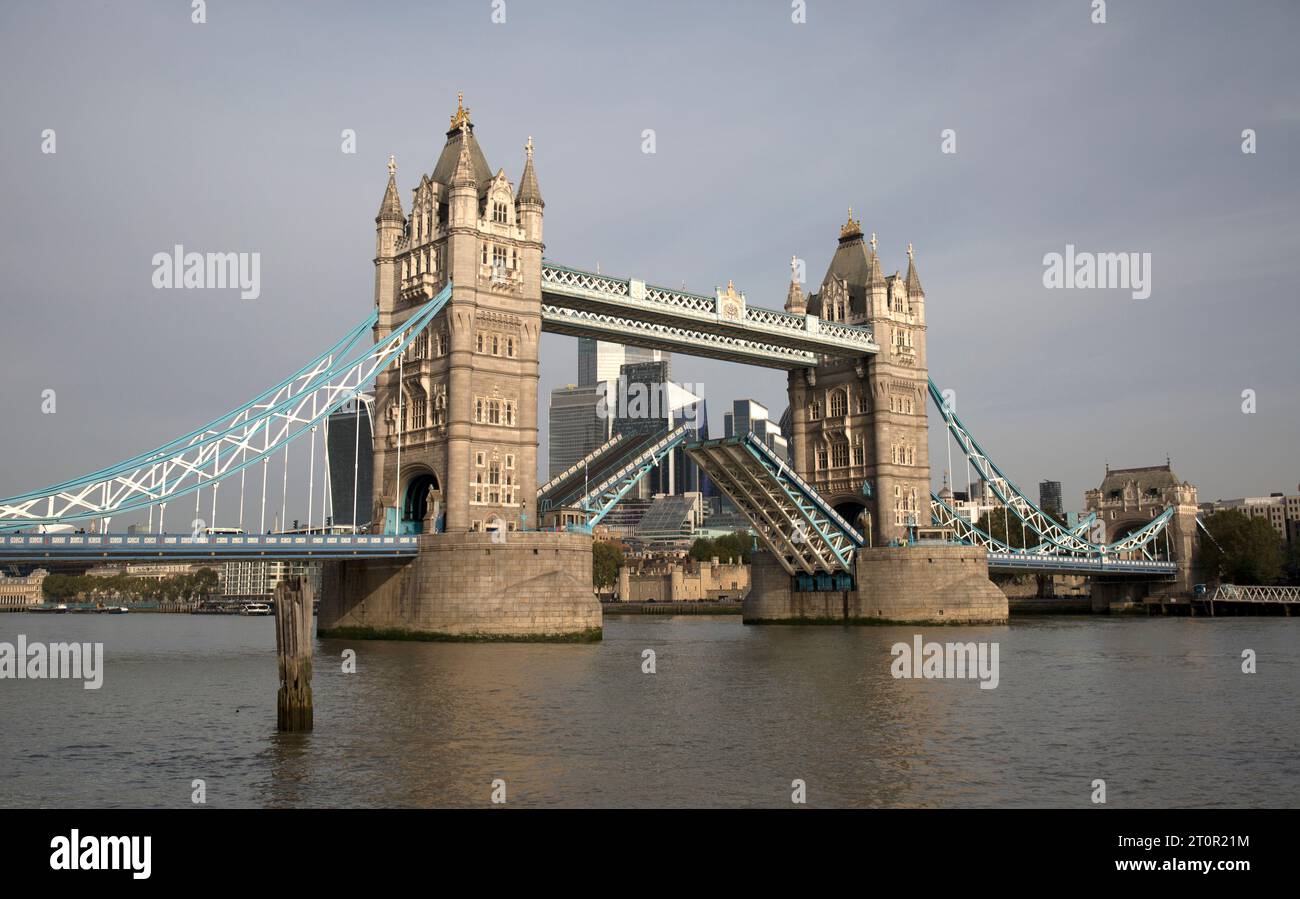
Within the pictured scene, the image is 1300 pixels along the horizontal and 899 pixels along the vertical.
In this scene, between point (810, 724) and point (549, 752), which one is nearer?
point (549, 752)

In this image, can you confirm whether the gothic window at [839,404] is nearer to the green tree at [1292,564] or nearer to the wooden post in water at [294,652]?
the wooden post in water at [294,652]

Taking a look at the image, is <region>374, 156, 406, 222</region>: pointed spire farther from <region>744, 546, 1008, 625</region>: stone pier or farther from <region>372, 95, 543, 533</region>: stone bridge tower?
<region>744, 546, 1008, 625</region>: stone pier

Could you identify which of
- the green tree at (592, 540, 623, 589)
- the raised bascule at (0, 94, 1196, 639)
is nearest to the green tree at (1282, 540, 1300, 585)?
the raised bascule at (0, 94, 1196, 639)

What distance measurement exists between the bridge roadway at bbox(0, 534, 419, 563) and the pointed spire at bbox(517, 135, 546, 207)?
1887cm

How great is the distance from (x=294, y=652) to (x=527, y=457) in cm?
3335

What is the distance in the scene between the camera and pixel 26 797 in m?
18.4

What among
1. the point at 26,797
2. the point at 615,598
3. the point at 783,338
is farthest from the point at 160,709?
the point at 615,598

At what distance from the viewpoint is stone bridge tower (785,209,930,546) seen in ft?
254

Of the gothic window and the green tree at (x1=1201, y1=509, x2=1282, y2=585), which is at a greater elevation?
the gothic window

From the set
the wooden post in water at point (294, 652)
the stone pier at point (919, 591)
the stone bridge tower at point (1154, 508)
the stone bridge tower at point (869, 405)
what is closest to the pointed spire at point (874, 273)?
the stone bridge tower at point (869, 405)
